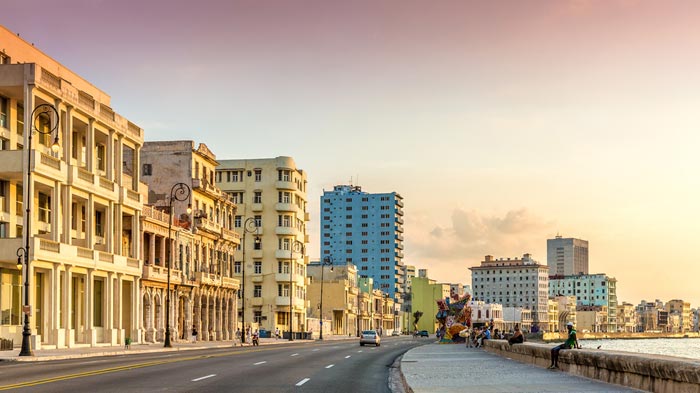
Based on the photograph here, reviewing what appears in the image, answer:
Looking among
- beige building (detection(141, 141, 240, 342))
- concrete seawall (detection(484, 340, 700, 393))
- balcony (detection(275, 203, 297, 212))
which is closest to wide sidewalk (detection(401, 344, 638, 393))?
concrete seawall (detection(484, 340, 700, 393))

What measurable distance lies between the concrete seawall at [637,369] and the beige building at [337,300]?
141241 millimetres

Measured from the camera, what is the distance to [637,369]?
65.6 ft

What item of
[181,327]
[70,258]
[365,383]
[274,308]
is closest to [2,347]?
[70,258]

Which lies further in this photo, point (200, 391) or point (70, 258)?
point (70, 258)

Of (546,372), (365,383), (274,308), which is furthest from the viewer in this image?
(274,308)

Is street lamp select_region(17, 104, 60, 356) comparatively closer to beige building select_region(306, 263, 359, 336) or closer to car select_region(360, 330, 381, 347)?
car select_region(360, 330, 381, 347)

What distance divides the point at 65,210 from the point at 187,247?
29.6m

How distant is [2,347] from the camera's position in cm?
5059

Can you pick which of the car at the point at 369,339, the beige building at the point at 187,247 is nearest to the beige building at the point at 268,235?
the beige building at the point at 187,247

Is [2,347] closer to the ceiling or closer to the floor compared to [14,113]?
closer to the floor

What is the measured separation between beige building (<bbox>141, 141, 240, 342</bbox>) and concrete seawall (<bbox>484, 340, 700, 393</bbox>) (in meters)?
53.3

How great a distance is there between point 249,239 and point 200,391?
113m

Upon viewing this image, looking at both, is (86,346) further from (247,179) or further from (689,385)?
(247,179)

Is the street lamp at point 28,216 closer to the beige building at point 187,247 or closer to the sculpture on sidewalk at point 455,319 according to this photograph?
the beige building at point 187,247
